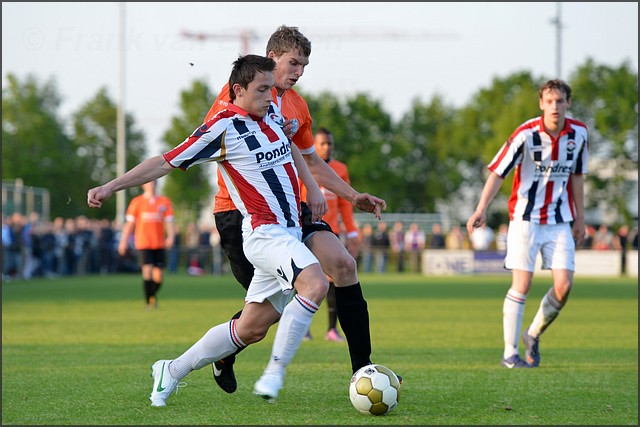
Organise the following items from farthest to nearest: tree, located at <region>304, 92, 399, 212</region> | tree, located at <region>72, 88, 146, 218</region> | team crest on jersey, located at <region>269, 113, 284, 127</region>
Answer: tree, located at <region>304, 92, 399, 212</region> < tree, located at <region>72, 88, 146, 218</region> < team crest on jersey, located at <region>269, 113, 284, 127</region>

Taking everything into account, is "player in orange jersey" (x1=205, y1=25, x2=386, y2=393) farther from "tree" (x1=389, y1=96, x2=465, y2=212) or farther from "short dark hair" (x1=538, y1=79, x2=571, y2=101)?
"tree" (x1=389, y1=96, x2=465, y2=212)

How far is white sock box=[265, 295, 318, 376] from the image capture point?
5816 millimetres

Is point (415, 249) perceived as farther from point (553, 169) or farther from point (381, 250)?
point (553, 169)

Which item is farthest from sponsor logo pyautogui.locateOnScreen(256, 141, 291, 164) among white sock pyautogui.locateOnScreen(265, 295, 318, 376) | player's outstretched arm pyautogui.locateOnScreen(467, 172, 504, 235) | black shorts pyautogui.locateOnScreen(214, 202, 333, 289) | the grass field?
player's outstretched arm pyautogui.locateOnScreen(467, 172, 504, 235)

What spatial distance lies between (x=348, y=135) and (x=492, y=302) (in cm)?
5196

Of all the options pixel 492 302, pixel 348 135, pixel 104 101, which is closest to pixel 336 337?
pixel 492 302

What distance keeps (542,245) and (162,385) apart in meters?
4.08

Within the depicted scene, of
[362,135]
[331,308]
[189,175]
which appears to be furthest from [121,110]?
[331,308]

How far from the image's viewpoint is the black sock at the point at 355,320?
255 inches

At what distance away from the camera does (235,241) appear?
6.67m

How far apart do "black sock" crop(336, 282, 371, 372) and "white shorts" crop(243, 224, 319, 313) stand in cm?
37

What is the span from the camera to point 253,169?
20.2 ft

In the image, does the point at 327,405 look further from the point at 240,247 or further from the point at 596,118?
the point at 596,118

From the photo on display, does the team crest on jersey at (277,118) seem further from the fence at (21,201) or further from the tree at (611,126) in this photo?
the tree at (611,126)
